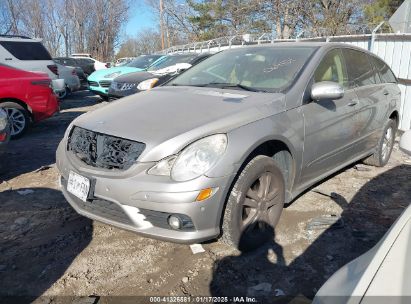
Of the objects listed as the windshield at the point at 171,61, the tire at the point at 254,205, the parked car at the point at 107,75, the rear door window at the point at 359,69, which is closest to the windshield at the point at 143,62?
the parked car at the point at 107,75

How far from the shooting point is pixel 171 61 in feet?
34.5

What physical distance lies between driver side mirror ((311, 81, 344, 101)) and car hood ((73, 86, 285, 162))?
13.0 inches

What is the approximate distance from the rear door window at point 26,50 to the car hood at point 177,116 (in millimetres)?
6514

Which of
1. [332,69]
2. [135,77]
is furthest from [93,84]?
[332,69]

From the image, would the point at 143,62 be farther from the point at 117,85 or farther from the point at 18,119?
the point at 18,119

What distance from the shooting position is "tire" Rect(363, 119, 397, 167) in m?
4.97

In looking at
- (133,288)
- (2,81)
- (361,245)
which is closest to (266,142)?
(361,245)

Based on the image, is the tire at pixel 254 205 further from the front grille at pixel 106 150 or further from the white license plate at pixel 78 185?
the white license plate at pixel 78 185

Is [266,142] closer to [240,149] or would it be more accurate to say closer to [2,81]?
[240,149]

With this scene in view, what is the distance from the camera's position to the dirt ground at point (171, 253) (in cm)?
263

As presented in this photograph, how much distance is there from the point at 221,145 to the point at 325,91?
3.98ft

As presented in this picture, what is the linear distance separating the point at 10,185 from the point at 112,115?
88.0 inches

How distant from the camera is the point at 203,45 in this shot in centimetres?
1833

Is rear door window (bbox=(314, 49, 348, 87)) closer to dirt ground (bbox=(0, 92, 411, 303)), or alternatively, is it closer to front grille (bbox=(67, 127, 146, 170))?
dirt ground (bbox=(0, 92, 411, 303))
